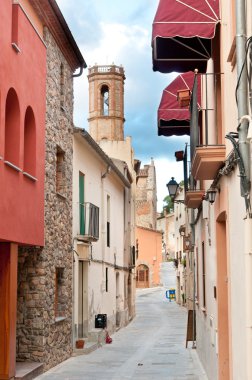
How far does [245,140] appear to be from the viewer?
5.82m

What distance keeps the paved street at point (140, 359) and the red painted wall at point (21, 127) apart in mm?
3148

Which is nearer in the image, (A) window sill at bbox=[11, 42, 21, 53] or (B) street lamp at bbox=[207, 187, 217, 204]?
(B) street lamp at bbox=[207, 187, 217, 204]

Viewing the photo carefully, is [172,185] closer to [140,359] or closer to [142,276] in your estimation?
[140,359]

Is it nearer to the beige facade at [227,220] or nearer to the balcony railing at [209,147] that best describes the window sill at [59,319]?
the beige facade at [227,220]

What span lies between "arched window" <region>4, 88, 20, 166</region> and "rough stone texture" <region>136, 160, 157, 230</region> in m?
69.7

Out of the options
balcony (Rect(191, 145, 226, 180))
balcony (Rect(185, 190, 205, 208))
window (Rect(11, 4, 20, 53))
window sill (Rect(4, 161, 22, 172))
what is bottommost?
balcony (Rect(191, 145, 226, 180))

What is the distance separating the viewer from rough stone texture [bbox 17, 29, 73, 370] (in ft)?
46.5

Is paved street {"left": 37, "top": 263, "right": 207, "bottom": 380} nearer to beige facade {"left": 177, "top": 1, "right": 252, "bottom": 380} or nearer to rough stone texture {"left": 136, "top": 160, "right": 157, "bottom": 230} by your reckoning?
beige facade {"left": 177, "top": 1, "right": 252, "bottom": 380}

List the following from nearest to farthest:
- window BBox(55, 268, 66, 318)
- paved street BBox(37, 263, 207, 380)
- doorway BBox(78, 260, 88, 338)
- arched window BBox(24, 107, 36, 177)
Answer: arched window BBox(24, 107, 36, 177), paved street BBox(37, 263, 207, 380), window BBox(55, 268, 66, 318), doorway BBox(78, 260, 88, 338)

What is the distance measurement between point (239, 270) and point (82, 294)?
13890mm

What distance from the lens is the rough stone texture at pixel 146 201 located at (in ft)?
276

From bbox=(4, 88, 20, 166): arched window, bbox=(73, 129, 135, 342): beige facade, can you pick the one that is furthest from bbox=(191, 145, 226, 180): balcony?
bbox=(73, 129, 135, 342): beige facade

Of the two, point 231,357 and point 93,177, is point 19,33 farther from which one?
point 93,177

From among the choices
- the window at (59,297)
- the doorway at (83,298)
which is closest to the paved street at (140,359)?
the doorway at (83,298)
